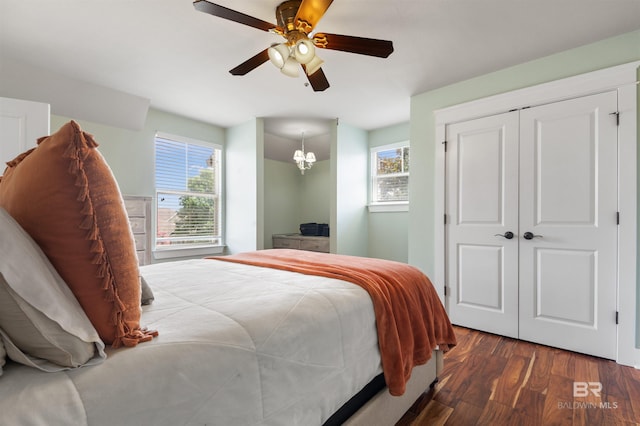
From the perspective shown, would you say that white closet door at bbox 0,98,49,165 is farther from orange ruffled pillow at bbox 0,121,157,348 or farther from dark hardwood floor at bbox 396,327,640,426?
dark hardwood floor at bbox 396,327,640,426

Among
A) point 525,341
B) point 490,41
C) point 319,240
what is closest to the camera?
point 490,41

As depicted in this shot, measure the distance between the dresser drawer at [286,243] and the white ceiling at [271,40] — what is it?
7.56 feet

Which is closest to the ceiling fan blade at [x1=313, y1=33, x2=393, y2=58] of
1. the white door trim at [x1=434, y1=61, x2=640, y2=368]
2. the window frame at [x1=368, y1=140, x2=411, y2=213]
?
the white door trim at [x1=434, y1=61, x2=640, y2=368]

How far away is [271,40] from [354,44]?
0.78 metres

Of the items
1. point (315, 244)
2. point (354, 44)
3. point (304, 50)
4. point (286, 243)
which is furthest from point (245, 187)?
point (354, 44)

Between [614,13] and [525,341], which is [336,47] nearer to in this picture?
[614,13]

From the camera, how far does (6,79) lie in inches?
102

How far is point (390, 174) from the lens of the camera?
4.55 meters

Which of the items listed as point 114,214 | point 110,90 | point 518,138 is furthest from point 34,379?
point 110,90

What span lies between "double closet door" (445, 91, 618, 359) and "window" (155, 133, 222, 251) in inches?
134

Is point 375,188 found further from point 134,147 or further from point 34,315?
point 34,315

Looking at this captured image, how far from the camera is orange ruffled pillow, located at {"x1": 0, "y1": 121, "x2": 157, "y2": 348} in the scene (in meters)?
0.67

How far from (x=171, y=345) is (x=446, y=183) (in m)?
2.98

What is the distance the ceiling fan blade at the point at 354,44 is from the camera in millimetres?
1863
